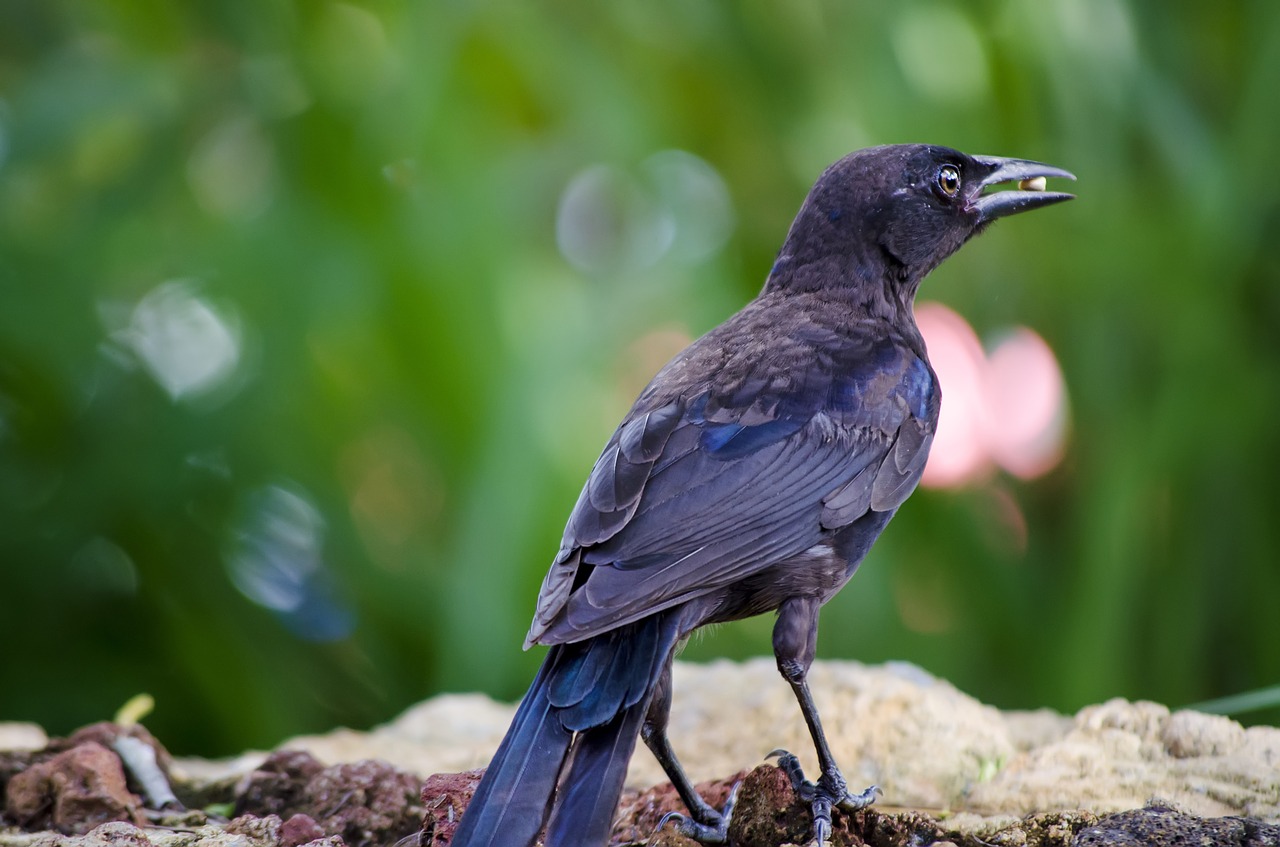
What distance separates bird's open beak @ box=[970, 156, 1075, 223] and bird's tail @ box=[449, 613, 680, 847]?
1538 mm

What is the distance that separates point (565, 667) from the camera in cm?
271

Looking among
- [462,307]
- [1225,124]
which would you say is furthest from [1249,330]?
[462,307]

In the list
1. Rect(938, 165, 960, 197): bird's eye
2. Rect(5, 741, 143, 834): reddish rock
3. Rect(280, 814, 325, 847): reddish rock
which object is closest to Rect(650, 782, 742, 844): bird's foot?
Rect(280, 814, 325, 847): reddish rock

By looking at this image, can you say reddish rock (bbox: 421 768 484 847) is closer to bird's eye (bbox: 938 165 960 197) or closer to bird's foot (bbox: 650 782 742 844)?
bird's foot (bbox: 650 782 742 844)

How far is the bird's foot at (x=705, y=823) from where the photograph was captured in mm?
2809

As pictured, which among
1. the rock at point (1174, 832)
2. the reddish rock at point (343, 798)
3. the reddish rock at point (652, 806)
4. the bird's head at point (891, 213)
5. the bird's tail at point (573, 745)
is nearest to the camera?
the rock at point (1174, 832)

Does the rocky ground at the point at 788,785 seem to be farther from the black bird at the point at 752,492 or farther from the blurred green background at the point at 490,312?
the blurred green background at the point at 490,312

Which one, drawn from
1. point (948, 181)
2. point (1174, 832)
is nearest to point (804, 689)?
point (1174, 832)

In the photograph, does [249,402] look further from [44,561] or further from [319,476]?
[44,561]

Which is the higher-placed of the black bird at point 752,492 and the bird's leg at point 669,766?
the black bird at point 752,492

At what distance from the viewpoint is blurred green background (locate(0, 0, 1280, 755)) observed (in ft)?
15.3

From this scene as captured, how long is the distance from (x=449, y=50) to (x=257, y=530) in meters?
1.68

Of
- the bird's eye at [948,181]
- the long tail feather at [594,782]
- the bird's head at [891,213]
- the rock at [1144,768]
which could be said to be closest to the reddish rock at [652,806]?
the long tail feather at [594,782]

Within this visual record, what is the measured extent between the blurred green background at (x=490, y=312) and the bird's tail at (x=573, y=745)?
1.75 metres
